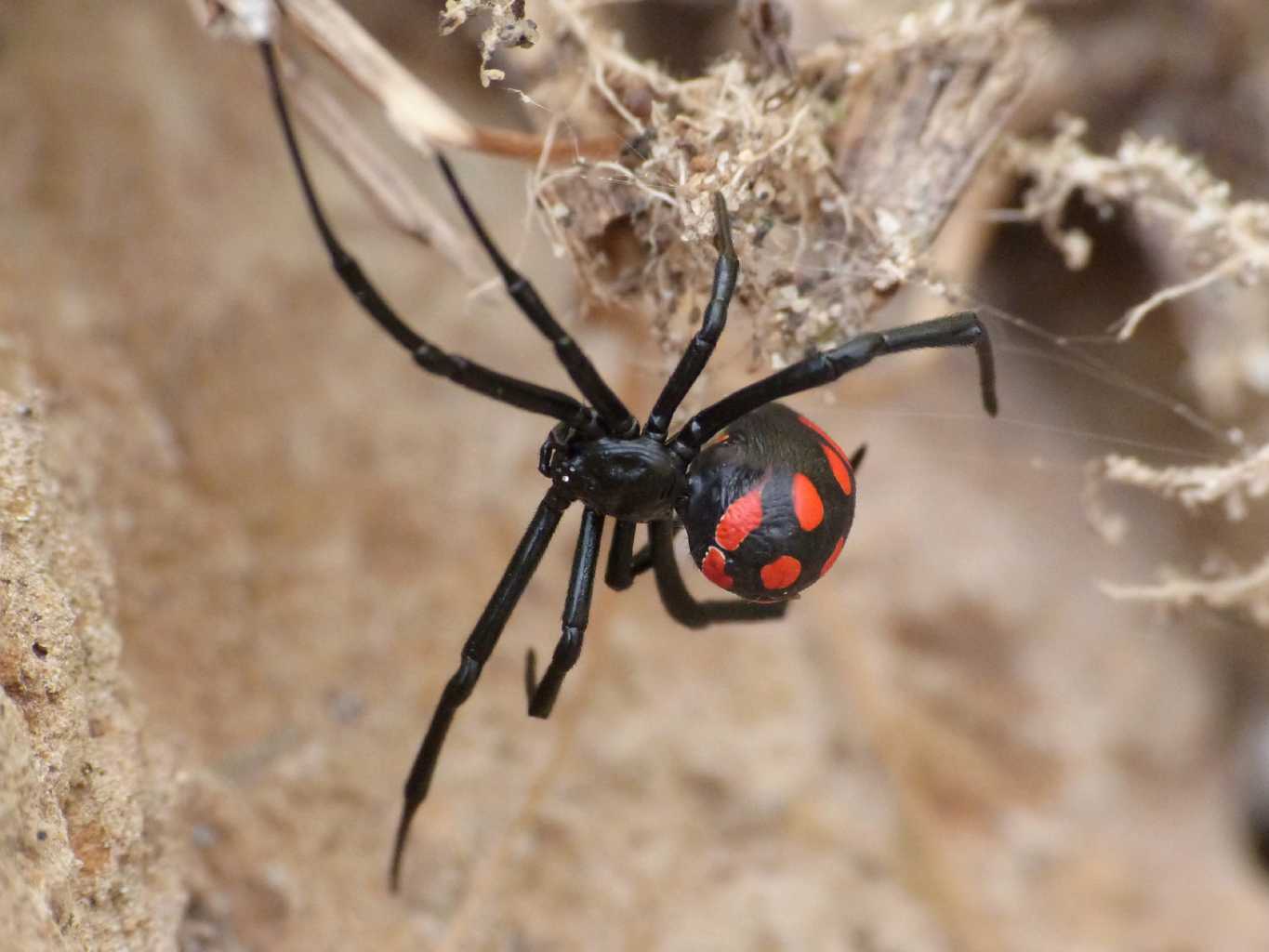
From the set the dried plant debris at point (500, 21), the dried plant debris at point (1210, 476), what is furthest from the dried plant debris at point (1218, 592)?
the dried plant debris at point (500, 21)

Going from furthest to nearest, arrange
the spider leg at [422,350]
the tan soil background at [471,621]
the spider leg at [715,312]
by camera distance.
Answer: the tan soil background at [471,621]
the spider leg at [715,312]
the spider leg at [422,350]

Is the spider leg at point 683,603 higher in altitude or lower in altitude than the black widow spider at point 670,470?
lower

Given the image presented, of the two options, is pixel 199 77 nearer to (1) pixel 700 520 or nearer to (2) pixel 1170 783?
(1) pixel 700 520

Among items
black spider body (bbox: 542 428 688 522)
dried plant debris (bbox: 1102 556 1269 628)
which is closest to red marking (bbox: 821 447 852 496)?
black spider body (bbox: 542 428 688 522)

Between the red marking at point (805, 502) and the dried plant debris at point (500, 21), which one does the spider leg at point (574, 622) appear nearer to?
the red marking at point (805, 502)

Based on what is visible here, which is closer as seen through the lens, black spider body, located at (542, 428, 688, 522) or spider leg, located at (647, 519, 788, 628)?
black spider body, located at (542, 428, 688, 522)

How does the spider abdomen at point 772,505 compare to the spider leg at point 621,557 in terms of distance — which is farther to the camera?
the spider leg at point 621,557

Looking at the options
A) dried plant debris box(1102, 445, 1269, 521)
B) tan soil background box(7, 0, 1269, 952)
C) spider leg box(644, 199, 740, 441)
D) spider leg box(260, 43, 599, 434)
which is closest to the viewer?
spider leg box(260, 43, 599, 434)

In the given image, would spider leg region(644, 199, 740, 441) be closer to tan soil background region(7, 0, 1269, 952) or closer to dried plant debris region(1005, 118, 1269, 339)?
tan soil background region(7, 0, 1269, 952)

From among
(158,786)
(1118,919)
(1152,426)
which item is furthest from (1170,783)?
(158,786)
